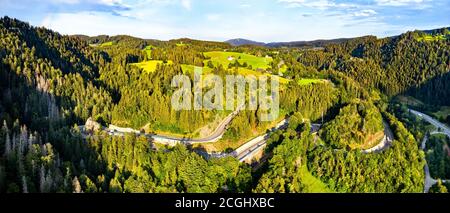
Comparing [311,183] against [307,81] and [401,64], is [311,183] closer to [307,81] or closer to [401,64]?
[307,81]

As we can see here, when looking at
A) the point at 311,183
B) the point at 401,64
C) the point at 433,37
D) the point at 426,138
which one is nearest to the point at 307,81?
the point at 426,138

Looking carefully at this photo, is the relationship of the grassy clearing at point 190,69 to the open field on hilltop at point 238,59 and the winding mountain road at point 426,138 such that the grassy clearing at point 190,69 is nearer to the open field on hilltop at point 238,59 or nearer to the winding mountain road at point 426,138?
the open field on hilltop at point 238,59

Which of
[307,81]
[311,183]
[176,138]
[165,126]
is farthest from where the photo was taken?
[307,81]

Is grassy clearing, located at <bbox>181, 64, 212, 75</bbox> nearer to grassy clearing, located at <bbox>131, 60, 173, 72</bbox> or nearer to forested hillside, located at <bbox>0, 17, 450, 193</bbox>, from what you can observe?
forested hillside, located at <bbox>0, 17, 450, 193</bbox>

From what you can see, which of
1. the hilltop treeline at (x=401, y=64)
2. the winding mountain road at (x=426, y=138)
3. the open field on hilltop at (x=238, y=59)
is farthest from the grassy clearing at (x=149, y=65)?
the hilltop treeline at (x=401, y=64)
